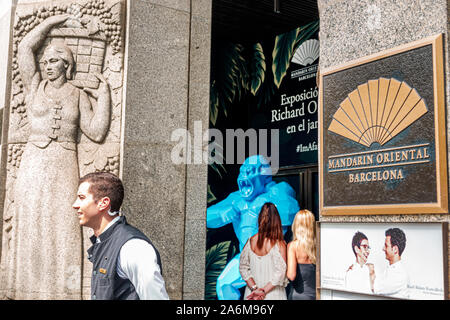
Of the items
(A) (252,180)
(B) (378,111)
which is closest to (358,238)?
(B) (378,111)

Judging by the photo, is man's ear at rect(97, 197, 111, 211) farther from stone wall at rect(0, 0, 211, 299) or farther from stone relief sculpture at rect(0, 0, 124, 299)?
stone relief sculpture at rect(0, 0, 124, 299)

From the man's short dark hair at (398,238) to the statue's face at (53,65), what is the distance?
4.26m

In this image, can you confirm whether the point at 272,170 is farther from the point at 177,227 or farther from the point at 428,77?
the point at 428,77

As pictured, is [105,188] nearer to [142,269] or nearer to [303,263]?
[142,269]

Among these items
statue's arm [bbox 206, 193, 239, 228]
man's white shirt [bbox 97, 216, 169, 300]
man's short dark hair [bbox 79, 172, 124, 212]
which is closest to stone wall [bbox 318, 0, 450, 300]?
man's white shirt [bbox 97, 216, 169, 300]

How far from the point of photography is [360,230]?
286cm

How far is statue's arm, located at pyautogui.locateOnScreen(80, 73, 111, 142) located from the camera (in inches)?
221

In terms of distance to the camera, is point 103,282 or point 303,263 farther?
point 303,263

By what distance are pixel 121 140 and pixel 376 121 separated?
3.44 metres

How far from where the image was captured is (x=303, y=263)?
6.63 meters

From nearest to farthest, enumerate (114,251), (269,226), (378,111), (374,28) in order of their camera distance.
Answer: (114,251) < (378,111) < (374,28) < (269,226)

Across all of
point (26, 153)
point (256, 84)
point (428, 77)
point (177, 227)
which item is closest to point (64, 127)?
point (26, 153)

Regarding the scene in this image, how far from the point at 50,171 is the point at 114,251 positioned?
10.3 ft

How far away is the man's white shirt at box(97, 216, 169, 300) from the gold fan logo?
53.4 inches
